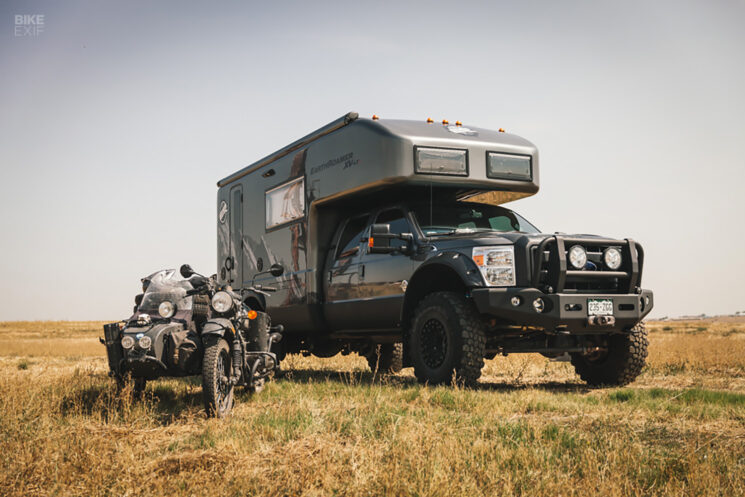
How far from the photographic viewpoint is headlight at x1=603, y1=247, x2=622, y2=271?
805cm

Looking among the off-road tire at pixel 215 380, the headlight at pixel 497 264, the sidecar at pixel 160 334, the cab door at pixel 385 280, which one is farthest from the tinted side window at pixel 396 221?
the off-road tire at pixel 215 380

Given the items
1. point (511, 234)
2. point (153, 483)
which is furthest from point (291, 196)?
point (153, 483)

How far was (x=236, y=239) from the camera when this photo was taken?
13.3 meters

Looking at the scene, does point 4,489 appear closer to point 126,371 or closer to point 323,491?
point 323,491

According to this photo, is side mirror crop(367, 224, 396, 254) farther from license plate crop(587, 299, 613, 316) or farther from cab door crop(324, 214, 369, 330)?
license plate crop(587, 299, 613, 316)

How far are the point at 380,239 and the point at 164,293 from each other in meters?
2.59

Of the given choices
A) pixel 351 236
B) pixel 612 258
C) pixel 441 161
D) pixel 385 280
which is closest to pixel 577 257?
pixel 612 258

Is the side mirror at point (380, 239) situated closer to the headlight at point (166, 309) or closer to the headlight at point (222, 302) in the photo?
the headlight at point (222, 302)

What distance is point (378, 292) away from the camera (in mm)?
9336

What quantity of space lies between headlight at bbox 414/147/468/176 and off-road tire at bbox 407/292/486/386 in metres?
1.68

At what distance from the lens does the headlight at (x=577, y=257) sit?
25.5ft

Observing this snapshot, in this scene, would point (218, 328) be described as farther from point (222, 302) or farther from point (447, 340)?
point (447, 340)

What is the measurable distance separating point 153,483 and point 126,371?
2.96 m

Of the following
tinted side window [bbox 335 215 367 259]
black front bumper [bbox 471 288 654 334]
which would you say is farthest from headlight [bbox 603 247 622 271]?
tinted side window [bbox 335 215 367 259]
